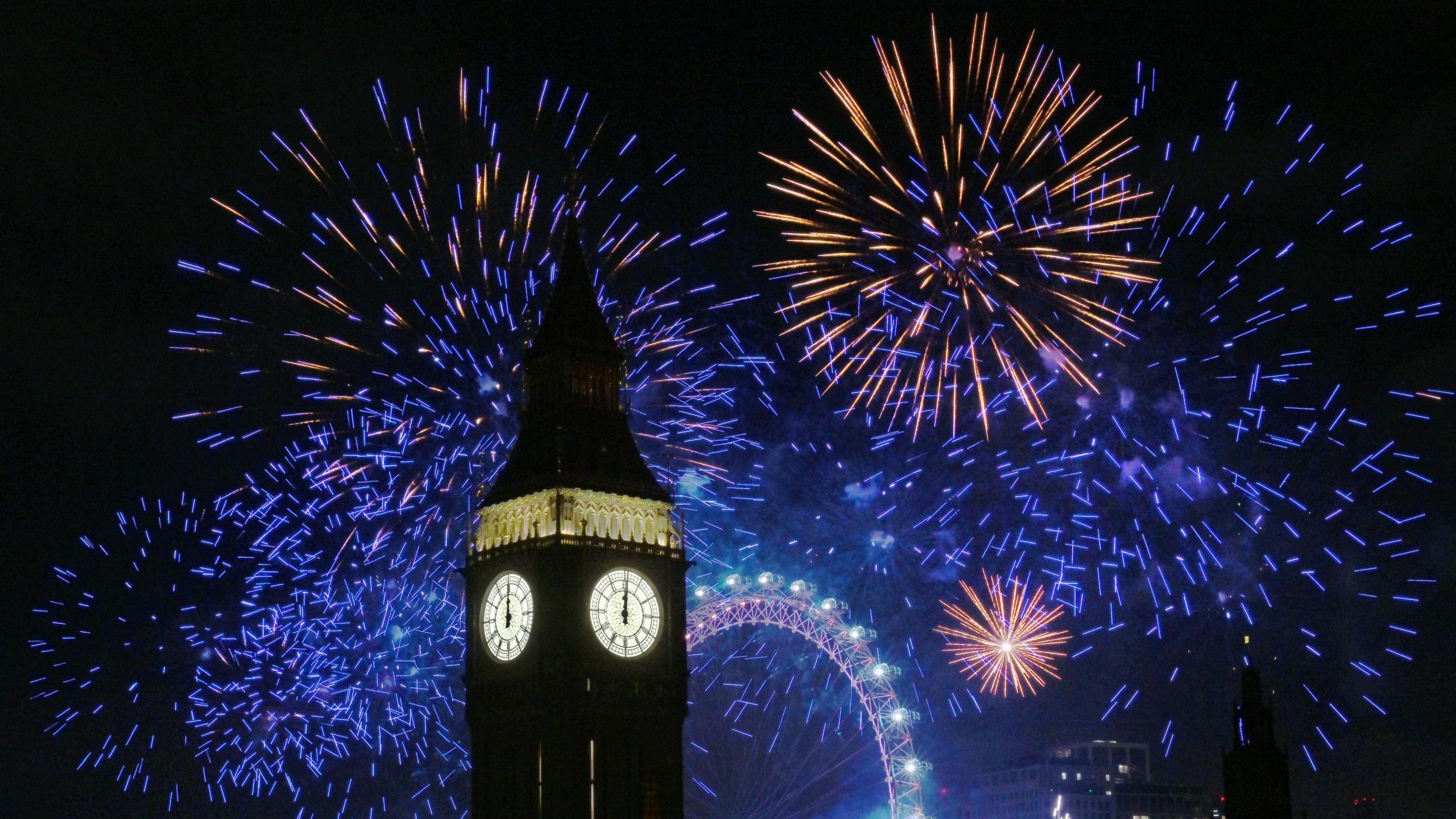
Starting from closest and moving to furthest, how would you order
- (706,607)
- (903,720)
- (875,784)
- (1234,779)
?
(1234,779) → (706,607) → (903,720) → (875,784)

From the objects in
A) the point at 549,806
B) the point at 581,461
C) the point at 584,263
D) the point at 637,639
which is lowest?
the point at 549,806

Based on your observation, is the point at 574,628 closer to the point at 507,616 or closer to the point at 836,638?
the point at 507,616

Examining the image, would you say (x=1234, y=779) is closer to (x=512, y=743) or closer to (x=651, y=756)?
(x=651, y=756)

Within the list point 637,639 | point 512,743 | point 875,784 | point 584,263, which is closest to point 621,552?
point 637,639

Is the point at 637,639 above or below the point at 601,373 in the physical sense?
below

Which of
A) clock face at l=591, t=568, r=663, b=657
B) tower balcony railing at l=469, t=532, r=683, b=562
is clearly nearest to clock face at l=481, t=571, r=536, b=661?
tower balcony railing at l=469, t=532, r=683, b=562

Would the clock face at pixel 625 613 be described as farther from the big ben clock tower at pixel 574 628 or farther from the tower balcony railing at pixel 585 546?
the tower balcony railing at pixel 585 546

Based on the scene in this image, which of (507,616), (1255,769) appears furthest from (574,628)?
(1255,769)
